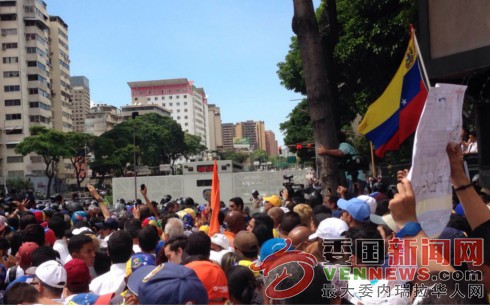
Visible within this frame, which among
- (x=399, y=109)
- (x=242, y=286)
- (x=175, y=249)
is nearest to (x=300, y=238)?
(x=175, y=249)

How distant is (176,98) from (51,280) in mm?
170402

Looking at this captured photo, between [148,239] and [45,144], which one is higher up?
[45,144]

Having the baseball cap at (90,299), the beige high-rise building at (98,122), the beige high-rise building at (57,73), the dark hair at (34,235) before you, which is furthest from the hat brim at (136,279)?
the beige high-rise building at (98,122)

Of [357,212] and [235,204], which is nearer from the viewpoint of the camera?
[357,212]

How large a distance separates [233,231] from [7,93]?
2844 inches

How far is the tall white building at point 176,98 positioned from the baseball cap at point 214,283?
542ft

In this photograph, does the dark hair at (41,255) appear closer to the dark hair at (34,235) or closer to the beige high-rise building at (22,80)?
the dark hair at (34,235)

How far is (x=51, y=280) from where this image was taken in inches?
161

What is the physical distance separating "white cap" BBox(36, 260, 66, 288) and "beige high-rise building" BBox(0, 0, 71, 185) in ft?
223

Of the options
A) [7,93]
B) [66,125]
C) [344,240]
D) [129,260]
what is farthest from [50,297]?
[66,125]

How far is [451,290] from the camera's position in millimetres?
2674

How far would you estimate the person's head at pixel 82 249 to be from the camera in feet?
18.1

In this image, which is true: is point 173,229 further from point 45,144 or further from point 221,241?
point 45,144

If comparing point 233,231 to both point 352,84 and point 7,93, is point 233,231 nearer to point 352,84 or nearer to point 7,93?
point 352,84
